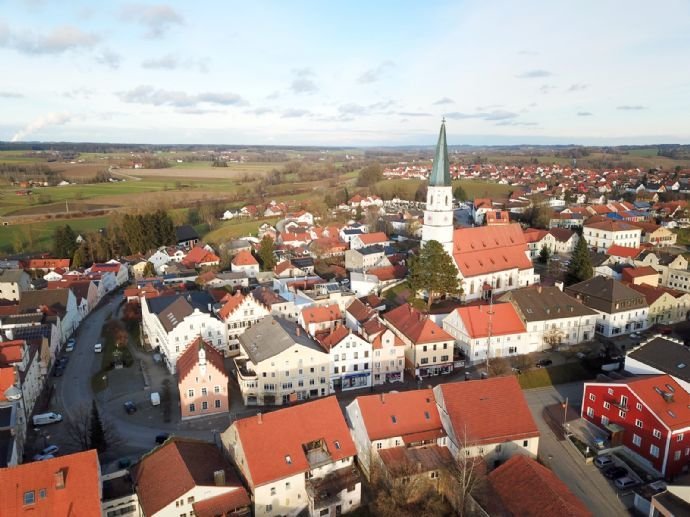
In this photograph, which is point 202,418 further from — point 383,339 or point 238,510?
point 383,339

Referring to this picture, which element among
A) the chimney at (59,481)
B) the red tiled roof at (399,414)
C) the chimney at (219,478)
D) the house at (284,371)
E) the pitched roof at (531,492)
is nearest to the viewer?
the chimney at (59,481)

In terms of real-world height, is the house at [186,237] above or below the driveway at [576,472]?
above

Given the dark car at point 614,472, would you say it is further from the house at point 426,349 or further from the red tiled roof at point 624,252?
the red tiled roof at point 624,252

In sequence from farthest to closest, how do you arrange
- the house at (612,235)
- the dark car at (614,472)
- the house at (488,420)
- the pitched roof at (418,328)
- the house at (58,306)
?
the house at (612,235) < the house at (58,306) < the pitched roof at (418,328) < the dark car at (614,472) < the house at (488,420)

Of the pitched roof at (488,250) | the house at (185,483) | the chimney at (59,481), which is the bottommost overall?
the house at (185,483)

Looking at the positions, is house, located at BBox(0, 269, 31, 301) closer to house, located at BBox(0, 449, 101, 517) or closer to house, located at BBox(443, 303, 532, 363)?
house, located at BBox(0, 449, 101, 517)

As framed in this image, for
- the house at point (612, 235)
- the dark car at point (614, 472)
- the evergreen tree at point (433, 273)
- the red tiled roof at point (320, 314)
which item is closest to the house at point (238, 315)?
the red tiled roof at point (320, 314)

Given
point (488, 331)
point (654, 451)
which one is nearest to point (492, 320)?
point (488, 331)
